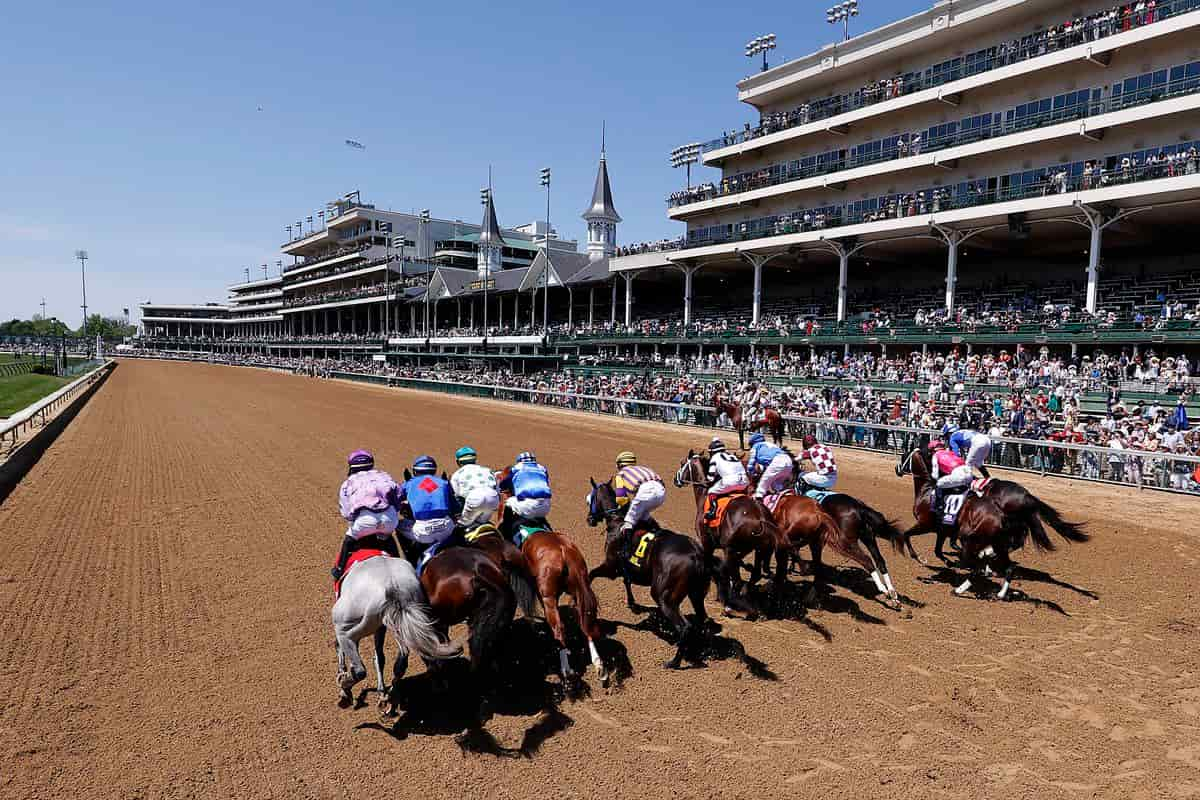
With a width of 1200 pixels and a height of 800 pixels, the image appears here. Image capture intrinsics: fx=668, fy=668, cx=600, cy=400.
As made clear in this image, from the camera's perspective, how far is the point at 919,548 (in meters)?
9.28

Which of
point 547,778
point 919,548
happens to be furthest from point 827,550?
point 547,778

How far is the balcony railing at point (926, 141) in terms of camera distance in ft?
70.1

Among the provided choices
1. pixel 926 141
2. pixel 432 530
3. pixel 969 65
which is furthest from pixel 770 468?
pixel 969 65

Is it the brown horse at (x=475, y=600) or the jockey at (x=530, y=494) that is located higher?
the jockey at (x=530, y=494)

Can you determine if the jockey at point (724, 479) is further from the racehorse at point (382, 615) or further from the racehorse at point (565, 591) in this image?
the racehorse at point (382, 615)

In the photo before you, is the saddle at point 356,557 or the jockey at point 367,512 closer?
the saddle at point 356,557

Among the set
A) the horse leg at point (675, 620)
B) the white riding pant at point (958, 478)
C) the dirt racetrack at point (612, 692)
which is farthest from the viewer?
the white riding pant at point (958, 478)

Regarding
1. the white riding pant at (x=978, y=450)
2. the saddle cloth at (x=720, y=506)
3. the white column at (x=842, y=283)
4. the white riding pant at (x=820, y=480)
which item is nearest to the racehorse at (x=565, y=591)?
the saddle cloth at (x=720, y=506)

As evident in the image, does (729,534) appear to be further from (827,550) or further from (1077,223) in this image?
(1077,223)

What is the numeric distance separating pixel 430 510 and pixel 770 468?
3744 mm

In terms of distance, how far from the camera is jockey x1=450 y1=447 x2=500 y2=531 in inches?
233

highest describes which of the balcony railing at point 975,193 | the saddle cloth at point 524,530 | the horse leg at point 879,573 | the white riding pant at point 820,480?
the balcony railing at point 975,193

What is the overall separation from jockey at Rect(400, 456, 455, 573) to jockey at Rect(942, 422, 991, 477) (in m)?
→ 5.85

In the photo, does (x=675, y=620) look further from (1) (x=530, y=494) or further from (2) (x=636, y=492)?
(1) (x=530, y=494)
